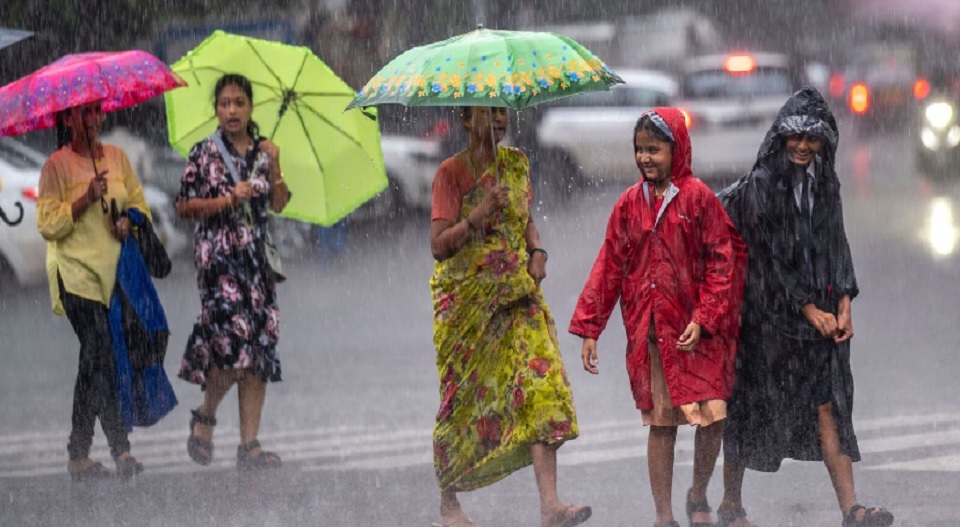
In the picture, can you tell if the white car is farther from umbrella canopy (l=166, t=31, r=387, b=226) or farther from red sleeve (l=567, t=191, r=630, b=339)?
red sleeve (l=567, t=191, r=630, b=339)

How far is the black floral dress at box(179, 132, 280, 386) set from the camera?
7.52 m

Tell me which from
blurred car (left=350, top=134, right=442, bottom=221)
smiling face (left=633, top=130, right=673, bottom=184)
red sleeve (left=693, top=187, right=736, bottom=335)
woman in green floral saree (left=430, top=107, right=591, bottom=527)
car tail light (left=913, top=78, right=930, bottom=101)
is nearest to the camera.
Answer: red sleeve (left=693, top=187, right=736, bottom=335)

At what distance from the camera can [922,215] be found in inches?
634

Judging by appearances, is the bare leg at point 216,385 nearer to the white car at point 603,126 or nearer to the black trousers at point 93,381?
the black trousers at point 93,381

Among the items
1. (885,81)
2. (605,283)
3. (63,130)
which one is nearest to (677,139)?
(605,283)

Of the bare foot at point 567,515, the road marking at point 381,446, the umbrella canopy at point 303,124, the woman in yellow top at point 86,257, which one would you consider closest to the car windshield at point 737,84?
the road marking at point 381,446

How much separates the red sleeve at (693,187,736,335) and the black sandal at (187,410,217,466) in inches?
113

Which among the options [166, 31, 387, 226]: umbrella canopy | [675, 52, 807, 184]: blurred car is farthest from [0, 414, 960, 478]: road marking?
[675, 52, 807, 184]: blurred car

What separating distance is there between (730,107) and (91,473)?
44.8ft

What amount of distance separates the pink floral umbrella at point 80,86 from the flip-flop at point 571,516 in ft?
8.57

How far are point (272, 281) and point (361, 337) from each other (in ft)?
12.1

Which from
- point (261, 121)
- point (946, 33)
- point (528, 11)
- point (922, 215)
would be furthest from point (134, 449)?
point (946, 33)

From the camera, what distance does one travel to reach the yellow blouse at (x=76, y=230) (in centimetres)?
741

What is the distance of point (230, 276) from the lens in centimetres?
756
